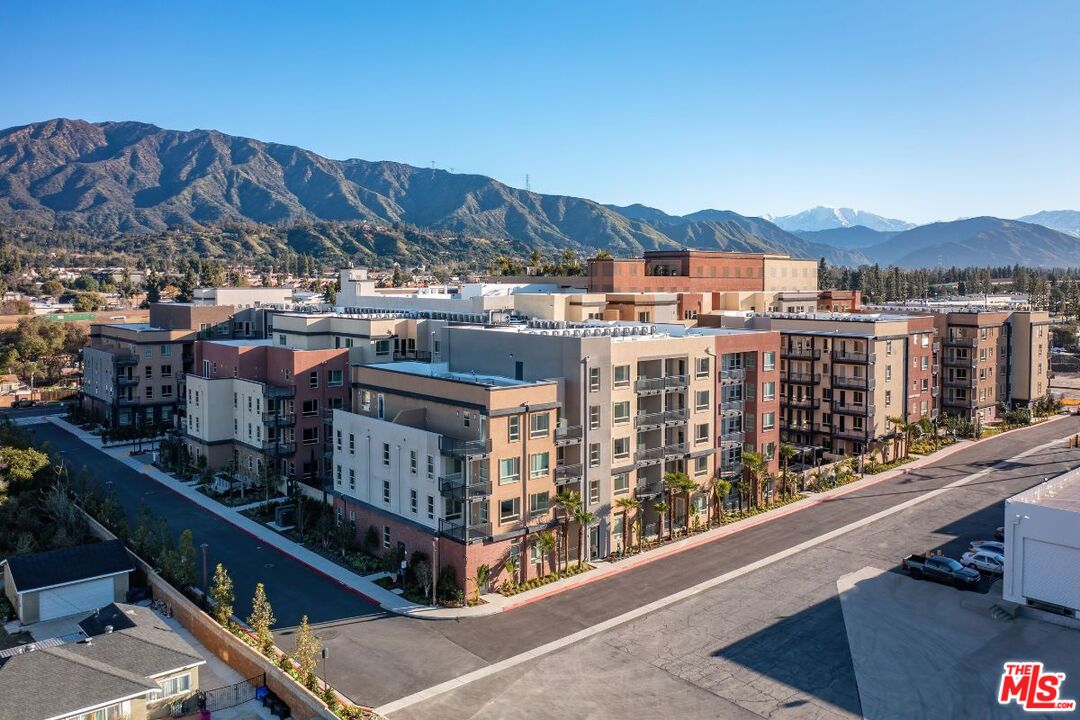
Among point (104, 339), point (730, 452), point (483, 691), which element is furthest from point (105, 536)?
point (104, 339)

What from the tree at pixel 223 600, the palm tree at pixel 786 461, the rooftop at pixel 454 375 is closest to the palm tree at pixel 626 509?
the rooftop at pixel 454 375

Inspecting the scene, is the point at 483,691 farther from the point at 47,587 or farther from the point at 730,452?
the point at 730,452

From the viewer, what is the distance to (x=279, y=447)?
61531 mm

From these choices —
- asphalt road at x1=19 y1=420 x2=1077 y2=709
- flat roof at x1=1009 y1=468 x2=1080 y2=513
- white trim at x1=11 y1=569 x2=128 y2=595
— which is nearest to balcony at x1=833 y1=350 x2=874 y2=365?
asphalt road at x1=19 y1=420 x2=1077 y2=709

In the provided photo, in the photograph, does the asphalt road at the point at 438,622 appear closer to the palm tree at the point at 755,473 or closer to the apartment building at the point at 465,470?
the palm tree at the point at 755,473

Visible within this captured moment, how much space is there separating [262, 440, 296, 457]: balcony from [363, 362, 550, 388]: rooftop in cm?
1430

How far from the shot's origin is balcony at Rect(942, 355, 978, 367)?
273 feet

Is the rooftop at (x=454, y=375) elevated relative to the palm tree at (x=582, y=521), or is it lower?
elevated

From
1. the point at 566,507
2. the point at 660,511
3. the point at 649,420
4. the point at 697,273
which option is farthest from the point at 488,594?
the point at 697,273

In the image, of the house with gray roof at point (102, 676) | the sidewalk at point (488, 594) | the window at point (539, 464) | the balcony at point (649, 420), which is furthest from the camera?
the balcony at point (649, 420)

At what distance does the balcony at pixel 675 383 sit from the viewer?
50.2m

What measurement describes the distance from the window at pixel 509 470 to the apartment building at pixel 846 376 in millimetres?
37825

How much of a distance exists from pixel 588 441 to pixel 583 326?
580 inches

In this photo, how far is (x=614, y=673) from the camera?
1300 inches
